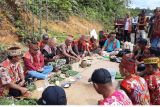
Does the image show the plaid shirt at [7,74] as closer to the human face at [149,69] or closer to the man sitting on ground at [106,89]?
the human face at [149,69]

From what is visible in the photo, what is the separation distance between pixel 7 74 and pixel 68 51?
4.53 m

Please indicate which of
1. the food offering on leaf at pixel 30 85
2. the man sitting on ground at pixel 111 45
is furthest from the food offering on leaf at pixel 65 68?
the man sitting on ground at pixel 111 45

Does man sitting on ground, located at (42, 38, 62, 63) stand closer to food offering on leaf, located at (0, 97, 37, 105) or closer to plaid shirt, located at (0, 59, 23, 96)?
plaid shirt, located at (0, 59, 23, 96)

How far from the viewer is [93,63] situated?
11.3 m

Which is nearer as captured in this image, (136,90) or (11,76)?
(136,90)

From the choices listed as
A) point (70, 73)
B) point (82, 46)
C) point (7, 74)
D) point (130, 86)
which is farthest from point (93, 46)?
point (130, 86)

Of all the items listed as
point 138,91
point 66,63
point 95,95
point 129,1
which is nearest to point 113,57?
point 66,63

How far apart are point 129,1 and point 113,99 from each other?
30.5 metres

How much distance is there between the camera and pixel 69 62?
36.2 ft

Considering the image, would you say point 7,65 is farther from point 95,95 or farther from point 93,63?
point 93,63

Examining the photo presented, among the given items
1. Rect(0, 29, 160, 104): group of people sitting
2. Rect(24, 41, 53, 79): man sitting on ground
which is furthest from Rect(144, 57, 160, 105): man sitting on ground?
Rect(24, 41, 53, 79): man sitting on ground

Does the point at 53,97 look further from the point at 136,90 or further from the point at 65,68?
the point at 65,68

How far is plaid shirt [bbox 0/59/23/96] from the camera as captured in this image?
6781mm

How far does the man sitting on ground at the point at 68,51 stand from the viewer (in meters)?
10.9
